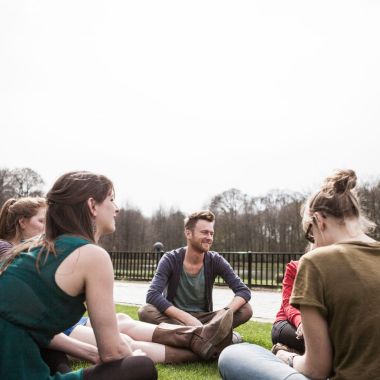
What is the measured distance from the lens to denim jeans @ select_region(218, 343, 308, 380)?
2.20 metres

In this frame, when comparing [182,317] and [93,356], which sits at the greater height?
[93,356]

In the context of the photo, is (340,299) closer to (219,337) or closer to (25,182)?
(219,337)

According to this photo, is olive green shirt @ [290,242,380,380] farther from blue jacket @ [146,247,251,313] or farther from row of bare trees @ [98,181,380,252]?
row of bare trees @ [98,181,380,252]

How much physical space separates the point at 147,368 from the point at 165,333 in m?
1.68

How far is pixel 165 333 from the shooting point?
153 inches

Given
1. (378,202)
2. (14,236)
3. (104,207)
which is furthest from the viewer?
(378,202)

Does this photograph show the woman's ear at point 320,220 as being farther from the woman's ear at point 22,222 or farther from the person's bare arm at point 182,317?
the woman's ear at point 22,222

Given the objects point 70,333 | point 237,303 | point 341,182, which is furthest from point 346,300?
point 237,303

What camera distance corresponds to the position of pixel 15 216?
14.4ft

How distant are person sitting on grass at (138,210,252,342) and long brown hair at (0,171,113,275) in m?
2.55

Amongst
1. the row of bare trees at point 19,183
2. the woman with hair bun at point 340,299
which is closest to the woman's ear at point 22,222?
the woman with hair bun at point 340,299

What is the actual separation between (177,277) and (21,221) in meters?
1.78

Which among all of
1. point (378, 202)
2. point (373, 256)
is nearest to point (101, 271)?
point (373, 256)

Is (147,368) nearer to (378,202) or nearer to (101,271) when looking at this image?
(101,271)
